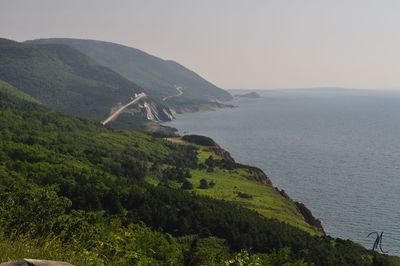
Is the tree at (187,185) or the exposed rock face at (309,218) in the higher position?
the tree at (187,185)

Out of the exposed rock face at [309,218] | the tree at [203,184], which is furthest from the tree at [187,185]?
the exposed rock face at [309,218]

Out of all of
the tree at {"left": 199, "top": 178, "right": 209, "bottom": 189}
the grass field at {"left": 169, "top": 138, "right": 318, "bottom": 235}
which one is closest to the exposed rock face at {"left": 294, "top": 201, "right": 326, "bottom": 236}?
the grass field at {"left": 169, "top": 138, "right": 318, "bottom": 235}

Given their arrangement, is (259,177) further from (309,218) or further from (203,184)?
(309,218)

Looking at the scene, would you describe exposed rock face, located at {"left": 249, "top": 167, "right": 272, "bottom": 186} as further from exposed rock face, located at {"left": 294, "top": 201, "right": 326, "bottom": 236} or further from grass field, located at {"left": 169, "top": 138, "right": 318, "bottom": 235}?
exposed rock face, located at {"left": 294, "top": 201, "right": 326, "bottom": 236}

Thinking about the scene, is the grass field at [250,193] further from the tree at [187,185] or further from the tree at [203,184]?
the tree at [187,185]

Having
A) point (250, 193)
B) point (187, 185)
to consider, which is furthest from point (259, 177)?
point (187, 185)

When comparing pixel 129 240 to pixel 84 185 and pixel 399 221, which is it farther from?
pixel 399 221

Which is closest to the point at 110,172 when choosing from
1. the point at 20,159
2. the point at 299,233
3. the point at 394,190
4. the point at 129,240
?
the point at 20,159

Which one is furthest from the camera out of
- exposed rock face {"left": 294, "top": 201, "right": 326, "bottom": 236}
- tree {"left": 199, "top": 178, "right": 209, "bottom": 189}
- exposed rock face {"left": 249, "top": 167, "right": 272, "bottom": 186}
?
exposed rock face {"left": 249, "top": 167, "right": 272, "bottom": 186}
